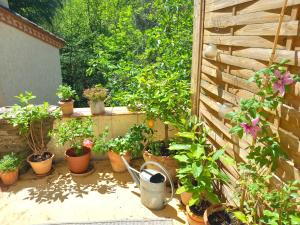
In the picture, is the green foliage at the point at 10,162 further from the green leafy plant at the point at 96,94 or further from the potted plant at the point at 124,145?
the green leafy plant at the point at 96,94

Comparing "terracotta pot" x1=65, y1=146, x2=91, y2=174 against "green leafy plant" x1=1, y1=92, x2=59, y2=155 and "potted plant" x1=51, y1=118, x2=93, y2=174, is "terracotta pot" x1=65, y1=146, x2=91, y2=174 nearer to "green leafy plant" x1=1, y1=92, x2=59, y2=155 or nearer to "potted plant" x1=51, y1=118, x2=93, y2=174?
"potted plant" x1=51, y1=118, x2=93, y2=174

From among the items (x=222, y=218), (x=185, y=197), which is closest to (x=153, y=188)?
(x=185, y=197)

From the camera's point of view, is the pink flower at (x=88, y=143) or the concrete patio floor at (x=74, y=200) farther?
the pink flower at (x=88, y=143)

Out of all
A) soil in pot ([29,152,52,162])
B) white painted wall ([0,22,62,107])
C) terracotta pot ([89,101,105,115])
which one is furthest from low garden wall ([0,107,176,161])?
white painted wall ([0,22,62,107])

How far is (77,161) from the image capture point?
11.5ft

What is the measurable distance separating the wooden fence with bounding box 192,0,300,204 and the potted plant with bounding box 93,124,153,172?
0.87 metres

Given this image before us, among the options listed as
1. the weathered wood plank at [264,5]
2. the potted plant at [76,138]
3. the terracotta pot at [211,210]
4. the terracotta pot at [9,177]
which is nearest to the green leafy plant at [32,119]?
the potted plant at [76,138]

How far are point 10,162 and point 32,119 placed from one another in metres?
0.64

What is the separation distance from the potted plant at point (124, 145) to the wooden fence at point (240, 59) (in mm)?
873

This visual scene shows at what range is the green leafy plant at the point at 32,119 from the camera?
3359 mm

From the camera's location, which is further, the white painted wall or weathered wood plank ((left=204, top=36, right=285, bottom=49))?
the white painted wall

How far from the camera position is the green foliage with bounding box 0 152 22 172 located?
128 inches

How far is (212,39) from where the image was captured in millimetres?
2641

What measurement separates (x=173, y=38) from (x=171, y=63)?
68 cm
